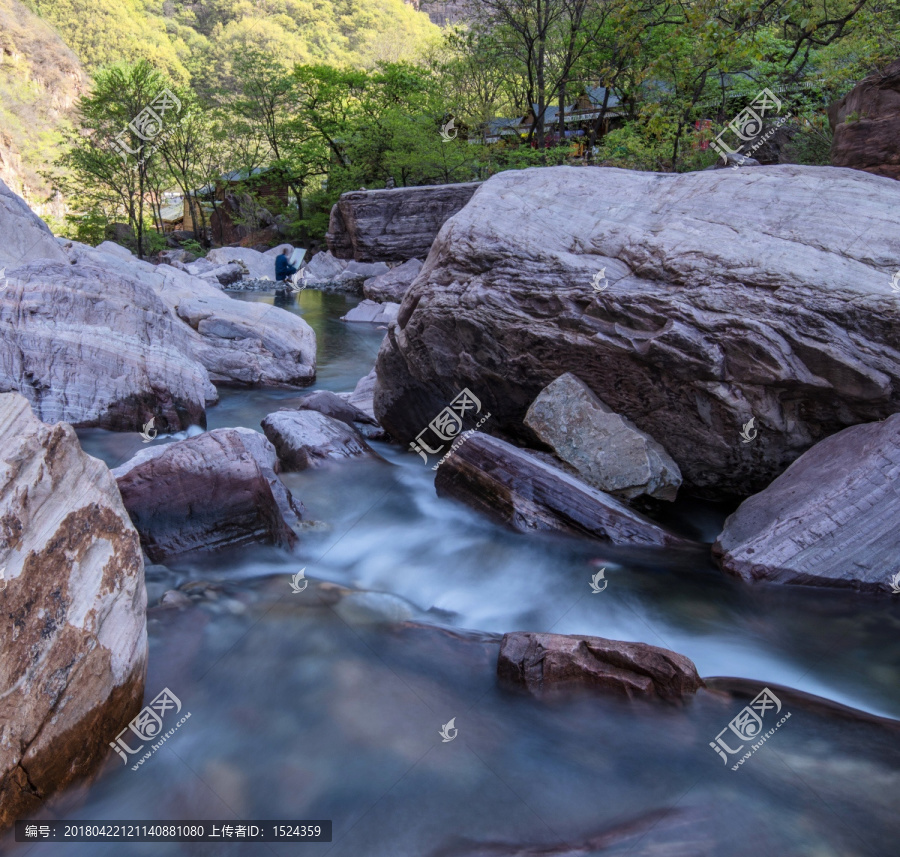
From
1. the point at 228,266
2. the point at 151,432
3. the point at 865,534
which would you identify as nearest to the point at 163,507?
the point at 151,432

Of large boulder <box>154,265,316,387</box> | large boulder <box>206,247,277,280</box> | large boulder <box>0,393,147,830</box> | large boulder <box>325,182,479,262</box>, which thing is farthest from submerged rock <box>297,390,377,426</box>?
large boulder <box>206,247,277,280</box>

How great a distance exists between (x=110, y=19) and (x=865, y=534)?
78570 millimetres

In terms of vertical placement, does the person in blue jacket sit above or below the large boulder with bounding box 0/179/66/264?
below

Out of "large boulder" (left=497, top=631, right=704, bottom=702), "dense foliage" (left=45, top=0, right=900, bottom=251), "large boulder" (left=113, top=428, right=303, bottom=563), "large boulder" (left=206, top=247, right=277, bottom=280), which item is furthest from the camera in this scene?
"large boulder" (left=206, top=247, right=277, bottom=280)

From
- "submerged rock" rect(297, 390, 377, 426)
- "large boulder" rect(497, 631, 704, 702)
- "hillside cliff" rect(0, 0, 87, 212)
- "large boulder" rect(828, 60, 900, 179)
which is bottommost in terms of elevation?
"submerged rock" rect(297, 390, 377, 426)

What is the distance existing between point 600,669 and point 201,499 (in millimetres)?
3176

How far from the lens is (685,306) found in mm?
5594

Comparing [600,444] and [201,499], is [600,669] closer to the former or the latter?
[600,444]

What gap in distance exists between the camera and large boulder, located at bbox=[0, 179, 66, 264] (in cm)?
946

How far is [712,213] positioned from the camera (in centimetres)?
595

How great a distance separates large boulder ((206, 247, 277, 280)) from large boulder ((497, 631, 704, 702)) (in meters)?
26.4

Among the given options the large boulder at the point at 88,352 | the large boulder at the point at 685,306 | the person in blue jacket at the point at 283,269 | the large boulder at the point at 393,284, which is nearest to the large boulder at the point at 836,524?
the large boulder at the point at 685,306

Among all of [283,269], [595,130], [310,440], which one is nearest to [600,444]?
[310,440]

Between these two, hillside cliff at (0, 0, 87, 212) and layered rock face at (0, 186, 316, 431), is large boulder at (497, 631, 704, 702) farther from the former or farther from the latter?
hillside cliff at (0, 0, 87, 212)
